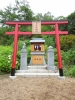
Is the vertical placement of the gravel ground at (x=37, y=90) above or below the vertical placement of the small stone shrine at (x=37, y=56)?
below

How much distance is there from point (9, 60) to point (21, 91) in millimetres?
3141

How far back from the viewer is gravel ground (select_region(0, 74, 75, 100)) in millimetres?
4477

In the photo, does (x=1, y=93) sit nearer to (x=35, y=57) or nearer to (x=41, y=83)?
(x=41, y=83)

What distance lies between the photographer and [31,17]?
21.7 meters

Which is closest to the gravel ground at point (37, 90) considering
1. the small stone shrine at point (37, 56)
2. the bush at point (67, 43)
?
the small stone shrine at point (37, 56)

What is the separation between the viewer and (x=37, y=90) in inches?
196

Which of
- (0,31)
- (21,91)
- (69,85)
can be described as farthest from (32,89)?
(0,31)

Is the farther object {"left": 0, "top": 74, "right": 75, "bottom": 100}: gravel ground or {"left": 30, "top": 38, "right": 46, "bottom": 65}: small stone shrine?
{"left": 30, "top": 38, "right": 46, "bottom": 65}: small stone shrine

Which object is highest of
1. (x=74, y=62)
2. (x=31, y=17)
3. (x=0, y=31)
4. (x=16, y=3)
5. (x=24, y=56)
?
(x=16, y=3)

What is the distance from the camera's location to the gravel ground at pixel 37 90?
14.7 ft

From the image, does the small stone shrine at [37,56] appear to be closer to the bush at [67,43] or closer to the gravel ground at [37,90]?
the gravel ground at [37,90]

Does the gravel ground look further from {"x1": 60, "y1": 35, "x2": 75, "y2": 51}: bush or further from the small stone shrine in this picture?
{"x1": 60, "y1": 35, "x2": 75, "y2": 51}: bush

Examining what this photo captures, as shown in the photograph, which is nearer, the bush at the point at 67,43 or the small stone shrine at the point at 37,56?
the small stone shrine at the point at 37,56

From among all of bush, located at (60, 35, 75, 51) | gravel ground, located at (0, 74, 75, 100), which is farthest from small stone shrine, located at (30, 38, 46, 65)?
bush, located at (60, 35, 75, 51)
